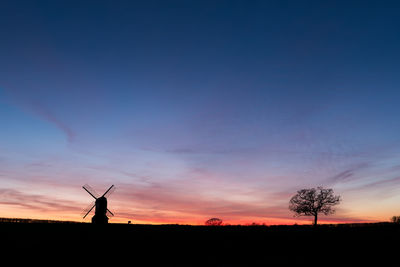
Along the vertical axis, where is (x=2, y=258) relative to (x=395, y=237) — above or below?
below

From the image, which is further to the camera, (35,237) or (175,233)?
(175,233)

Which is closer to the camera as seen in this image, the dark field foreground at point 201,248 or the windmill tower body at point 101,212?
the dark field foreground at point 201,248

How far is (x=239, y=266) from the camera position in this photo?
59.8 ft

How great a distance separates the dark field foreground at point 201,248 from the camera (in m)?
19.4

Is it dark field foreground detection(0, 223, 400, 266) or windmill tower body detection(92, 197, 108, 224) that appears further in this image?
windmill tower body detection(92, 197, 108, 224)

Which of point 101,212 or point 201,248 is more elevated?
point 201,248

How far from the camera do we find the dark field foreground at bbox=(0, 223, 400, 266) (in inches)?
765

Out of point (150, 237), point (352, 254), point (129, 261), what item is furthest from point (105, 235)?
point (352, 254)

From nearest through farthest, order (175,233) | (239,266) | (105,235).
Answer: (239,266) → (105,235) → (175,233)

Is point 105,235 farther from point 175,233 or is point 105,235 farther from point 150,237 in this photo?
point 175,233

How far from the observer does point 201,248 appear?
23.5m

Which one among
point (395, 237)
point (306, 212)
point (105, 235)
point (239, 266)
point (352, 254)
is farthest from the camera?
point (306, 212)

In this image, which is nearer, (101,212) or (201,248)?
(201,248)

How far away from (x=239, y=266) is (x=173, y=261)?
4348 millimetres
